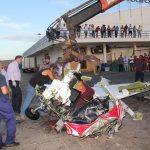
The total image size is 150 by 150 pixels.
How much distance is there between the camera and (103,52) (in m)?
47.8

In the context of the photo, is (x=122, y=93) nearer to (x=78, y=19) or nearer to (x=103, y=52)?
(x=78, y=19)

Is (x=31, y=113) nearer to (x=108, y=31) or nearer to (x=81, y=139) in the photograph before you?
(x=81, y=139)

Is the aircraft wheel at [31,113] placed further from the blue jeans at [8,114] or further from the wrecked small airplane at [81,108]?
the blue jeans at [8,114]

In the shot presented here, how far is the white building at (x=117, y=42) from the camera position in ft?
152

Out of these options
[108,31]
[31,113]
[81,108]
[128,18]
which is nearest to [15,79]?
[31,113]

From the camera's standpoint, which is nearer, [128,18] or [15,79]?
[15,79]

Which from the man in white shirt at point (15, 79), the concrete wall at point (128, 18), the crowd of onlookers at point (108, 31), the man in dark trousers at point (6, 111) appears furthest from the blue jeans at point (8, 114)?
the concrete wall at point (128, 18)

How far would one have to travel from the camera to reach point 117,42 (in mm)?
47562

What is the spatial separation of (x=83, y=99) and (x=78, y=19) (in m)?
3.83

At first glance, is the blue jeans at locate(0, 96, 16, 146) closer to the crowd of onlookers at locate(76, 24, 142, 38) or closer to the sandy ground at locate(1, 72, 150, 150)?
the sandy ground at locate(1, 72, 150, 150)

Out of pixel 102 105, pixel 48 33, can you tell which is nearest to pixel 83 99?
pixel 102 105

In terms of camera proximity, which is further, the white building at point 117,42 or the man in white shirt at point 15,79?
the white building at point 117,42

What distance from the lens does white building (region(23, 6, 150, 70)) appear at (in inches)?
1822

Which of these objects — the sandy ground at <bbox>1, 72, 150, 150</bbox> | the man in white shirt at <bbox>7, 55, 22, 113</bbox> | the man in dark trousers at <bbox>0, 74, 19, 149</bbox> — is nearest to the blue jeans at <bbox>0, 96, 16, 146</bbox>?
the man in dark trousers at <bbox>0, 74, 19, 149</bbox>
